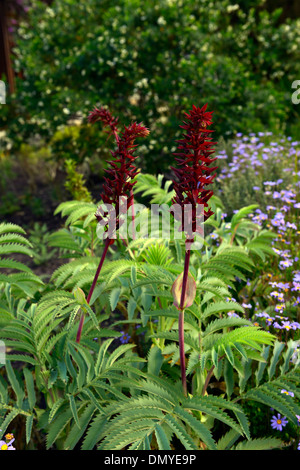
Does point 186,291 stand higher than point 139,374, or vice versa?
point 186,291

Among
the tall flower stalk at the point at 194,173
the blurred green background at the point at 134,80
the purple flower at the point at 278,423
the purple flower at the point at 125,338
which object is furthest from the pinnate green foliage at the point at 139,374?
the blurred green background at the point at 134,80

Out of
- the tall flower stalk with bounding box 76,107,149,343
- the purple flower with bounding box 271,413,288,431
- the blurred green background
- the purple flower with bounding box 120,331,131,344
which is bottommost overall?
the purple flower with bounding box 271,413,288,431

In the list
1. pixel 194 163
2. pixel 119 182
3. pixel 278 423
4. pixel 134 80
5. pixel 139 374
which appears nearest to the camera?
pixel 194 163

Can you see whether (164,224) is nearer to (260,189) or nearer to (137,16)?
(260,189)

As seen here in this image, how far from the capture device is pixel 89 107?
525cm

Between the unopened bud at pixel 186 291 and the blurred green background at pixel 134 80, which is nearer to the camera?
→ the unopened bud at pixel 186 291

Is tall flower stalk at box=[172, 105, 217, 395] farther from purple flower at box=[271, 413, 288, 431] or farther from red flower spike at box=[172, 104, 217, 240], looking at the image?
purple flower at box=[271, 413, 288, 431]

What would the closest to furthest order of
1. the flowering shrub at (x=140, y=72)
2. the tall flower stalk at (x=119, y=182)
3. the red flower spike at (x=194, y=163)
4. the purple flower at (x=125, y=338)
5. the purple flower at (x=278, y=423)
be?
the red flower spike at (x=194, y=163)
the tall flower stalk at (x=119, y=182)
the purple flower at (x=278, y=423)
the purple flower at (x=125, y=338)
the flowering shrub at (x=140, y=72)

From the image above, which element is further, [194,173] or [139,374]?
[139,374]

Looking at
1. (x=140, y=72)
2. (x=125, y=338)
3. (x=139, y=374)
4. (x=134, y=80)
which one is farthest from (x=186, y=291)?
(x=140, y=72)

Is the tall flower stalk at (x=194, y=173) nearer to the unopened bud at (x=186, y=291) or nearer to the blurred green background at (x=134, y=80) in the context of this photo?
the unopened bud at (x=186, y=291)

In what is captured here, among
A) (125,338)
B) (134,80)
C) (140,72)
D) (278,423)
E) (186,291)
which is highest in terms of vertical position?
(140,72)

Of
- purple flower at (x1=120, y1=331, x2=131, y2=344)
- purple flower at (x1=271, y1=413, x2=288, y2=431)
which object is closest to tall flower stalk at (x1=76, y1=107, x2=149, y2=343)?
purple flower at (x1=120, y1=331, x2=131, y2=344)

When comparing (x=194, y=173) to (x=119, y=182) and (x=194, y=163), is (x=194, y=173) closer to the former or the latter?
(x=194, y=163)
